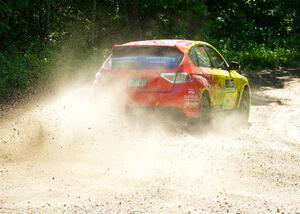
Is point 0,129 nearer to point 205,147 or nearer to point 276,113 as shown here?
point 205,147

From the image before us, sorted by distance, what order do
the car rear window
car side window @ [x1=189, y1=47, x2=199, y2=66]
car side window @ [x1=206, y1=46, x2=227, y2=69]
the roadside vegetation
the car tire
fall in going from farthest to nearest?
the roadside vegetation, the car tire, car side window @ [x1=206, y1=46, x2=227, y2=69], car side window @ [x1=189, y1=47, x2=199, y2=66], the car rear window

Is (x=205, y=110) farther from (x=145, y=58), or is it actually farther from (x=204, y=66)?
(x=145, y=58)

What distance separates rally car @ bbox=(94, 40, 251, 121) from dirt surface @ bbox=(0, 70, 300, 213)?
0.28 metres

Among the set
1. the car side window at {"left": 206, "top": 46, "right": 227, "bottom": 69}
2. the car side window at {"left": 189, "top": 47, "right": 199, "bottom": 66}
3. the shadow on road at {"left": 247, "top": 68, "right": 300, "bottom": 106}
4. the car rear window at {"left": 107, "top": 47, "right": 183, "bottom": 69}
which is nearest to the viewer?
the car rear window at {"left": 107, "top": 47, "right": 183, "bottom": 69}

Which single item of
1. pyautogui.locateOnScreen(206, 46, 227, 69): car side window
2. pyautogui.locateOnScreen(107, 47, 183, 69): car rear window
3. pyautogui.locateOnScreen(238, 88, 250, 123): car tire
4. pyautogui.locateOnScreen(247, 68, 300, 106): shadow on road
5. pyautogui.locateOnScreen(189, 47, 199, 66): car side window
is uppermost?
pyautogui.locateOnScreen(107, 47, 183, 69): car rear window

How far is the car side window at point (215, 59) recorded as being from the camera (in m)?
12.9

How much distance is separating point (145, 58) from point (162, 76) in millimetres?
462

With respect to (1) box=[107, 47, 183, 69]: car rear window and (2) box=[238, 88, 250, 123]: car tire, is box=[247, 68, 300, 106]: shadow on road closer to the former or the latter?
(2) box=[238, 88, 250, 123]: car tire

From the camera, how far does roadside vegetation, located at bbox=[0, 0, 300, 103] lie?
62.4 ft

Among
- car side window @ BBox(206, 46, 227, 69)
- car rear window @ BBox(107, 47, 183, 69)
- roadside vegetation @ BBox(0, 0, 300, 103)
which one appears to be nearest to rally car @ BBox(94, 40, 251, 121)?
car rear window @ BBox(107, 47, 183, 69)

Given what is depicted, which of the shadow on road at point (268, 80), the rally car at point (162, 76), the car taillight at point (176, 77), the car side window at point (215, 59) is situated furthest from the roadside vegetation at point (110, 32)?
the car taillight at point (176, 77)

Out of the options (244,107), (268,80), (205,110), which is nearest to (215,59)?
(205,110)

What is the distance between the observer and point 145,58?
11.4m

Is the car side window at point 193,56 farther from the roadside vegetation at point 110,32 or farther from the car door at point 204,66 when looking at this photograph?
the roadside vegetation at point 110,32
